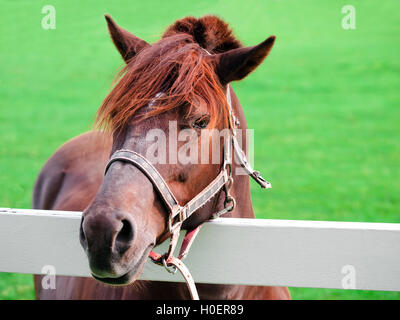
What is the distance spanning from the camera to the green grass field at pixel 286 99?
6.77m

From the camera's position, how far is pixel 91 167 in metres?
3.96

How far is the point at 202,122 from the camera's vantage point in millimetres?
1907

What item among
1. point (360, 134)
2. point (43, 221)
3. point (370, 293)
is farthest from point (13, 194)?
point (360, 134)

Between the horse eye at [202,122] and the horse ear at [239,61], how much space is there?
251 mm

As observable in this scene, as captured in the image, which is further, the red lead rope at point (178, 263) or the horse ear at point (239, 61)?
the horse ear at point (239, 61)

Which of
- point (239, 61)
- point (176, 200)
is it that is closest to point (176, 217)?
point (176, 200)

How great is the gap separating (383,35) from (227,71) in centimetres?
1645

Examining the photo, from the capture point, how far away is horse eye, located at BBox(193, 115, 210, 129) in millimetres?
1883

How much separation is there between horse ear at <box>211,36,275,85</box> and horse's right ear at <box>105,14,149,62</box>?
1.32 ft

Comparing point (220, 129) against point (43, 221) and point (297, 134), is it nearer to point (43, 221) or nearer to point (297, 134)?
point (43, 221)

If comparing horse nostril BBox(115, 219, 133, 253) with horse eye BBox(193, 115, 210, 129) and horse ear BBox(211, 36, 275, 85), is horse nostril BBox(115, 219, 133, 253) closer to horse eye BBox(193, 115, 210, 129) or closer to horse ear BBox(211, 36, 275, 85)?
horse eye BBox(193, 115, 210, 129)

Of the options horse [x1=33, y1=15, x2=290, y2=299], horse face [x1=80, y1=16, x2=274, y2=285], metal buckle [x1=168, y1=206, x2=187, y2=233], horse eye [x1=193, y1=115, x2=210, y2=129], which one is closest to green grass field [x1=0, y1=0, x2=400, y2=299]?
horse [x1=33, y1=15, x2=290, y2=299]

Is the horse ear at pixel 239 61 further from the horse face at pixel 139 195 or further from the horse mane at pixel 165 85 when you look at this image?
the horse face at pixel 139 195

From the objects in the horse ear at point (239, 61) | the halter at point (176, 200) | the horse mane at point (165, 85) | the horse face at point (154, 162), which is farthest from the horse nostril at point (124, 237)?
the horse ear at point (239, 61)
